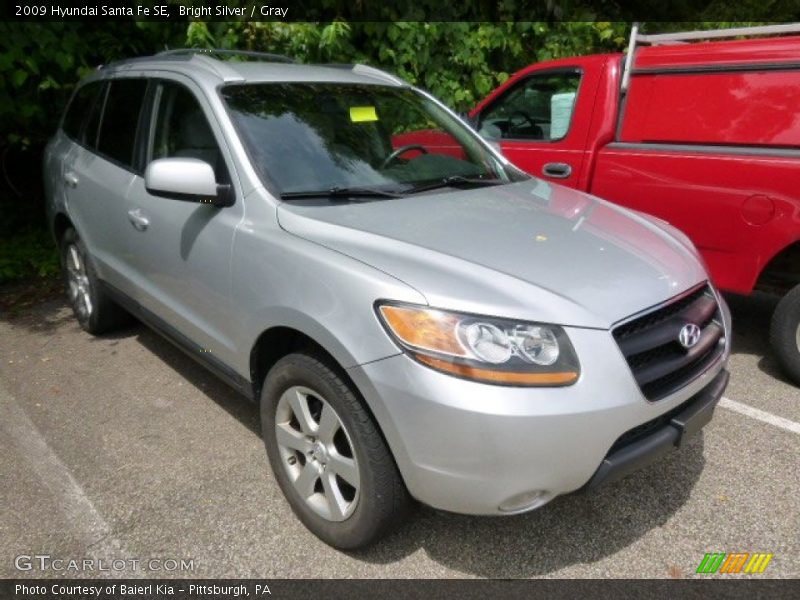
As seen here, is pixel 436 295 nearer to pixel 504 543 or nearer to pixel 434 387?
pixel 434 387

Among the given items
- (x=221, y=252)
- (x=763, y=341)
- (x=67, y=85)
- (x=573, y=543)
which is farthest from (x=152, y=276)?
(x=763, y=341)

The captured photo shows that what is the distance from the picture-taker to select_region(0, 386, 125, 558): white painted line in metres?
2.49

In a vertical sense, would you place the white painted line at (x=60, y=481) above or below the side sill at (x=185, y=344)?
below

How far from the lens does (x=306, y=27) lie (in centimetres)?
591

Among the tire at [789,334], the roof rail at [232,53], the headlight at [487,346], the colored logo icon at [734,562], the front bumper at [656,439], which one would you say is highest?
the roof rail at [232,53]

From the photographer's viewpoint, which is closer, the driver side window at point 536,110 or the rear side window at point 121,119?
the rear side window at point 121,119

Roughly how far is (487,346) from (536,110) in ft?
10.9

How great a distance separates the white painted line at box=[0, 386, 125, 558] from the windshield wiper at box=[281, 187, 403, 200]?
4.95 ft

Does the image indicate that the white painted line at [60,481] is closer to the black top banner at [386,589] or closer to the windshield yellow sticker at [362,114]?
the black top banner at [386,589]

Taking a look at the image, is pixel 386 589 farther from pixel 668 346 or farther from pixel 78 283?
pixel 78 283

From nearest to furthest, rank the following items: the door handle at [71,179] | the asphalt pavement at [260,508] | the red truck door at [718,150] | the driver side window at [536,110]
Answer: the asphalt pavement at [260,508] → the red truck door at [718,150] → the door handle at [71,179] → the driver side window at [536,110]

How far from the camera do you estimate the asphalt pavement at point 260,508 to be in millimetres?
2338

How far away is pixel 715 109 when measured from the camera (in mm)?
3768

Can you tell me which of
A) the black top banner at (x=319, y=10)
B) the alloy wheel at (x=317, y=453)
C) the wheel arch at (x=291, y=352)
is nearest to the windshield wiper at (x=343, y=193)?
the wheel arch at (x=291, y=352)
